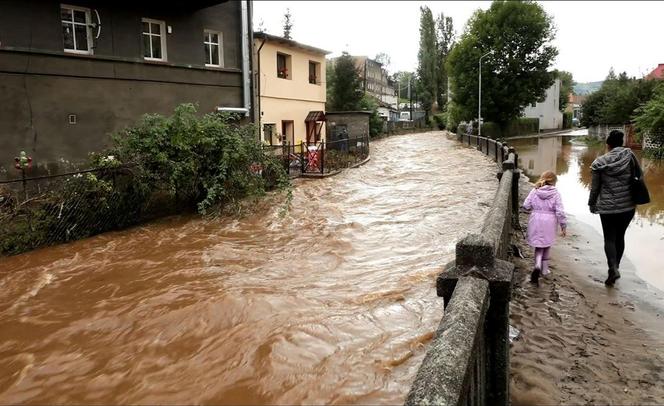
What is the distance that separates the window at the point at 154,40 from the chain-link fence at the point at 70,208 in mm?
5892

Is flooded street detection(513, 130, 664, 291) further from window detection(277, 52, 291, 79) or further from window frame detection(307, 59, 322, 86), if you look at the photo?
window detection(277, 52, 291, 79)

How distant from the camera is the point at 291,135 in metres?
24.3

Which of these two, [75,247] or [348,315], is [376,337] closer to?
[348,315]

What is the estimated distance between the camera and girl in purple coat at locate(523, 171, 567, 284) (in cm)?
643

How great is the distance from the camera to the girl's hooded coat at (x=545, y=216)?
643 centimetres

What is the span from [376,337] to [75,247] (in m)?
6.91

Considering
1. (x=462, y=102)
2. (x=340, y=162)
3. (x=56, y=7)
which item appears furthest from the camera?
(x=462, y=102)

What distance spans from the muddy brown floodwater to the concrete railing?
3.96 ft

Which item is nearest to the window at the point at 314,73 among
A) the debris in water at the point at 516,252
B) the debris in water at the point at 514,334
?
the debris in water at the point at 516,252

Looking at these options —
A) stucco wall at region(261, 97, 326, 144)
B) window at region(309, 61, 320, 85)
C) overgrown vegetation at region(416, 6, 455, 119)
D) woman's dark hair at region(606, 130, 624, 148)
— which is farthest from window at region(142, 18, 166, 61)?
overgrown vegetation at region(416, 6, 455, 119)

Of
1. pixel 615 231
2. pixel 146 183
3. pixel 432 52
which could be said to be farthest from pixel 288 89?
pixel 432 52

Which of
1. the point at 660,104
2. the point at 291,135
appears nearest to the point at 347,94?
the point at 291,135

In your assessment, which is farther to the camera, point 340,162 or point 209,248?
point 340,162

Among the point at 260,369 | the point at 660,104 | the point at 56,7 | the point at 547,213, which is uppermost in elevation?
the point at 56,7
